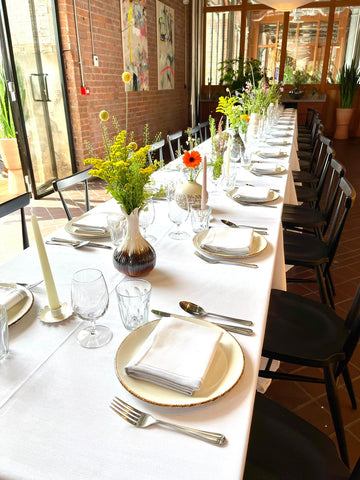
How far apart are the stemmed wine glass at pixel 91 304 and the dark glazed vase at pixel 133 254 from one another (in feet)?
0.84

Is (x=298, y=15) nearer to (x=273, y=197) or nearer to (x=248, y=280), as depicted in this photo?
(x=273, y=197)

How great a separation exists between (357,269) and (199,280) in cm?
207

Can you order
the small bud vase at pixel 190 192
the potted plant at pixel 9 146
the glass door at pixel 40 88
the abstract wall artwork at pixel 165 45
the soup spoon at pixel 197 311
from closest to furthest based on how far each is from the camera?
the soup spoon at pixel 197 311 < the small bud vase at pixel 190 192 < the glass door at pixel 40 88 < the potted plant at pixel 9 146 < the abstract wall artwork at pixel 165 45

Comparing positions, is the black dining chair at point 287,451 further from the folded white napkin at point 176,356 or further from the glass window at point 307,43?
the glass window at point 307,43

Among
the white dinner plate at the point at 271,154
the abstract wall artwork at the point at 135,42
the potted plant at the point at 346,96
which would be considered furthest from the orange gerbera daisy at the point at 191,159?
the potted plant at the point at 346,96

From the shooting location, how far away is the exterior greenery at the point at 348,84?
831cm

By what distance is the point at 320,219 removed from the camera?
2643 mm

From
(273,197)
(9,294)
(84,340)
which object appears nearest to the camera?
(84,340)

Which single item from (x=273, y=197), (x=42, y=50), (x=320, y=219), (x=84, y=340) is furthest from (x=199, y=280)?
(x=42, y=50)

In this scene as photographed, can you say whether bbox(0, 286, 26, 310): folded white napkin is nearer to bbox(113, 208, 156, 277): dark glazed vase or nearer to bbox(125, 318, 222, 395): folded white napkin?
bbox(113, 208, 156, 277): dark glazed vase

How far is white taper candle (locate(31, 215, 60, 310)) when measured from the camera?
3.20ft

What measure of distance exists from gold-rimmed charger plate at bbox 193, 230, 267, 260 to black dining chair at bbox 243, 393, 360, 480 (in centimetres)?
52

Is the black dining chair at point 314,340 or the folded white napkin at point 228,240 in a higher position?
the folded white napkin at point 228,240

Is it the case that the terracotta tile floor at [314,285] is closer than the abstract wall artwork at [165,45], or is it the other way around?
the terracotta tile floor at [314,285]
